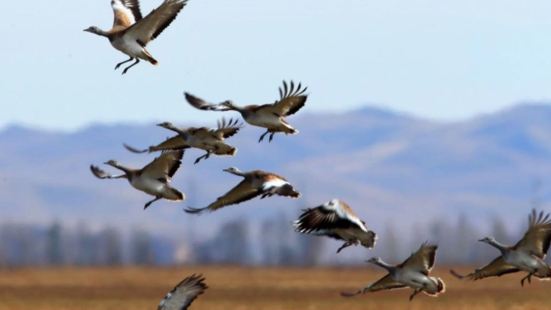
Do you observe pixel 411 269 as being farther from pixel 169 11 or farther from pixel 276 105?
pixel 169 11

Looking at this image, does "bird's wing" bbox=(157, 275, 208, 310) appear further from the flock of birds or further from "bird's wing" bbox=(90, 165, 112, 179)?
"bird's wing" bbox=(90, 165, 112, 179)

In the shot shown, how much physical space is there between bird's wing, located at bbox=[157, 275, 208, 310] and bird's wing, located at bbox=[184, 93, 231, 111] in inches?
96.4

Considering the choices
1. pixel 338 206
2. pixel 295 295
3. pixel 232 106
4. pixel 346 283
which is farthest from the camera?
pixel 346 283

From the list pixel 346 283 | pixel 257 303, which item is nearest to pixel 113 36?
pixel 257 303

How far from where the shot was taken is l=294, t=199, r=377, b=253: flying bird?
21969 mm

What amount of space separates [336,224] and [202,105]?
338 cm

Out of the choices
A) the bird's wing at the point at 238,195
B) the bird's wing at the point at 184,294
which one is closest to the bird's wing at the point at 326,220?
the bird's wing at the point at 238,195

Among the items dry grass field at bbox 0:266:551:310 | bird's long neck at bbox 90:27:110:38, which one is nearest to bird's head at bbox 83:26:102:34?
bird's long neck at bbox 90:27:110:38

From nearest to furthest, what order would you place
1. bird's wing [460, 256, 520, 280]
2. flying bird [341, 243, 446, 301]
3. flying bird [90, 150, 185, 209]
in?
flying bird [341, 243, 446, 301]
bird's wing [460, 256, 520, 280]
flying bird [90, 150, 185, 209]

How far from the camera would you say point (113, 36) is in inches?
974

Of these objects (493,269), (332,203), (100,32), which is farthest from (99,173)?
(493,269)

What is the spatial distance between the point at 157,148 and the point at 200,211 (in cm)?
238

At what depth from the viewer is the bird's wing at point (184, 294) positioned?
24.2 m

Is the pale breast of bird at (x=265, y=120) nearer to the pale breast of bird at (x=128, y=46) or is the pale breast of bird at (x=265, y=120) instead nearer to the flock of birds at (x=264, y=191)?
the flock of birds at (x=264, y=191)
